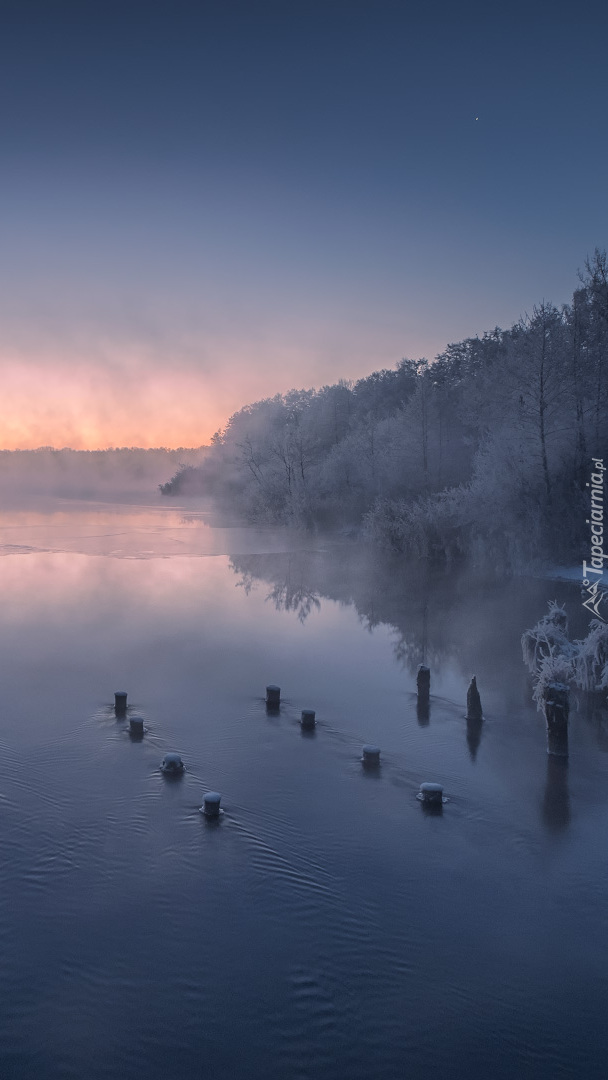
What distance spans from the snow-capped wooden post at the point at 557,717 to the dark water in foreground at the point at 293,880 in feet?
1.19

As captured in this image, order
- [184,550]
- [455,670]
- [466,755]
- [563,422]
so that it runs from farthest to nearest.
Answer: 1. [184,550]
2. [563,422]
3. [455,670]
4. [466,755]

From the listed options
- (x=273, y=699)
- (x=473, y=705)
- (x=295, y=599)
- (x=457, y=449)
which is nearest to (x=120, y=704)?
(x=273, y=699)

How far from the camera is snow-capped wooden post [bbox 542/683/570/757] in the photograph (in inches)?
428

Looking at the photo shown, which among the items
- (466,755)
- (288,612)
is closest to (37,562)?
(288,612)

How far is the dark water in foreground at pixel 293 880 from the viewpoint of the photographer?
5.43 m

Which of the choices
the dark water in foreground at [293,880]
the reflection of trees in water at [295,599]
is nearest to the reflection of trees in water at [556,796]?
the dark water in foreground at [293,880]

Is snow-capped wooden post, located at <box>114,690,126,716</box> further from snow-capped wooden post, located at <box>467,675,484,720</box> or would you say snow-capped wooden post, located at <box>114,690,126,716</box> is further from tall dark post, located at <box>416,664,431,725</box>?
snow-capped wooden post, located at <box>467,675,484,720</box>

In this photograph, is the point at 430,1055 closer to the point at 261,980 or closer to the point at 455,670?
the point at 261,980

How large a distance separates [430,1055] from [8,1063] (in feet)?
10.3

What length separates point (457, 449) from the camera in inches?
2199

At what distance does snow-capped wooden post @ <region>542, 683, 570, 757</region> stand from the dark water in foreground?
361mm

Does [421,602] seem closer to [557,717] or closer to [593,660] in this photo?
[593,660]

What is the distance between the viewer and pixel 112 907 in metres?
6.88

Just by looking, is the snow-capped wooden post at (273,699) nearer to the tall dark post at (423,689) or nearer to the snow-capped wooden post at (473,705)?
the tall dark post at (423,689)
